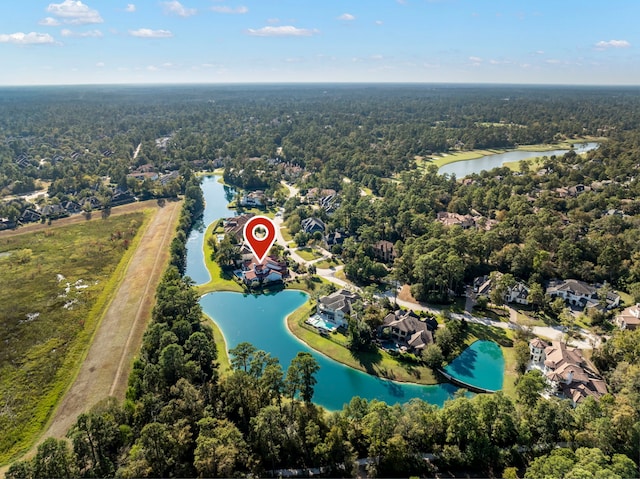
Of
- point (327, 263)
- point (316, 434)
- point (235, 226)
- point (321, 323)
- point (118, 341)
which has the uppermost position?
point (235, 226)

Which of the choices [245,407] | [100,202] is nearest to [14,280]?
[100,202]

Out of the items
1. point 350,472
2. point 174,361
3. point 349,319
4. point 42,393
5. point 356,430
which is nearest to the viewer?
point 350,472

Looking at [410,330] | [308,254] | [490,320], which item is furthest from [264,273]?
[490,320]

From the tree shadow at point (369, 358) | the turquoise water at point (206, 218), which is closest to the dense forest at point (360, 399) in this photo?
the turquoise water at point (206, 218)

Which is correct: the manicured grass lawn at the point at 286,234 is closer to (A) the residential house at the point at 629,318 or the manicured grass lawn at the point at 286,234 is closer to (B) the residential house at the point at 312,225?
(B) the residential house at the point at 312,225

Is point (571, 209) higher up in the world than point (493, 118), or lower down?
lower down

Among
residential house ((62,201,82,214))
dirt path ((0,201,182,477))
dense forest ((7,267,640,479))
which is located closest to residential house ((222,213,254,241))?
dirt path ((0,201,182,477))

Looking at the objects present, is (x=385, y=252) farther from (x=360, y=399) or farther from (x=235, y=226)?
(x=360, y=399)

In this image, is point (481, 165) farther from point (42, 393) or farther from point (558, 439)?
point (42, 393)
